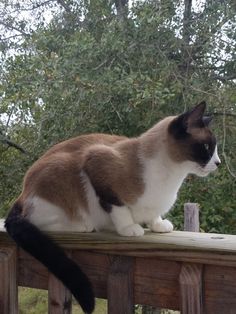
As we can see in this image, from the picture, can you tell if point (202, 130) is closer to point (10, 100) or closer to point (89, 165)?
point (89, 165)

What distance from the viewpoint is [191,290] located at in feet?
2.53

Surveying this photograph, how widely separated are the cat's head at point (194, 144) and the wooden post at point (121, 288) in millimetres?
385

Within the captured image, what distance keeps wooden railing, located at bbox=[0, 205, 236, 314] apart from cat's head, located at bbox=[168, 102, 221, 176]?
33 cm

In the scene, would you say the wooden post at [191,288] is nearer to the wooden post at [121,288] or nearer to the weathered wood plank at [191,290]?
the weathered wood plank at [191,290]

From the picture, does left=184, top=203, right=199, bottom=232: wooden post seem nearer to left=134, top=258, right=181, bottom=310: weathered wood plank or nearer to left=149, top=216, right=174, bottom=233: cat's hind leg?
left=149, top=216, right=174, bottom=233: cat's hind leg

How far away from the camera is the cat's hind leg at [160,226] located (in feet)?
3.45

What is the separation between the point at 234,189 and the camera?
2.21 m

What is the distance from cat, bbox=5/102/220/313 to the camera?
1.09 meters

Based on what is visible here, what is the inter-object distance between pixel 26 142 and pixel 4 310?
161 cm

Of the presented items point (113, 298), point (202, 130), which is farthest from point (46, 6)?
point (113, 298)

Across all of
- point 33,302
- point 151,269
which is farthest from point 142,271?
point 33,302

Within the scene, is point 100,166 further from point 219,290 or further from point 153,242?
point 219,290

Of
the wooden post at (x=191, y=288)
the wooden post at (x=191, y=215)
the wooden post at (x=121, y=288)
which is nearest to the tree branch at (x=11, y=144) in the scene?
the wooden post at (x=191, y=215)

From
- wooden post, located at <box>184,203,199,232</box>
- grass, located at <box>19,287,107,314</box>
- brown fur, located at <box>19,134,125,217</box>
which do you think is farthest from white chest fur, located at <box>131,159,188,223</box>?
grass, located at <box>19,287,107,314</box>
